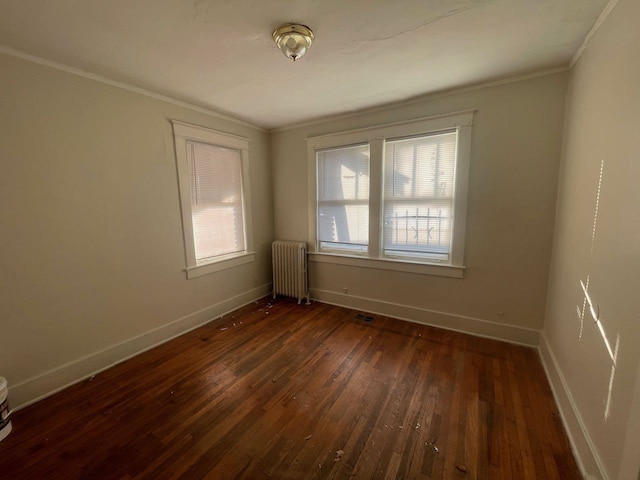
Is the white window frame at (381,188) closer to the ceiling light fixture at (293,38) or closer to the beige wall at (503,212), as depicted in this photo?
the beige wall at (503,212)

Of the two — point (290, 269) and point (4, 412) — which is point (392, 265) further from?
point (4, 412)

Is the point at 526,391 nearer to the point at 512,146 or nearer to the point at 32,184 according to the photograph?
the point at 512,146

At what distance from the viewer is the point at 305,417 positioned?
174 centimetres

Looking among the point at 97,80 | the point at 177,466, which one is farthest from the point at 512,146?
the point at 97,80

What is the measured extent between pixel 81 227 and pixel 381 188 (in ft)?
9.67

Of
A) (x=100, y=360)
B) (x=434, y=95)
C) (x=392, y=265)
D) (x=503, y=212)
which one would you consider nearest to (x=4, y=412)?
(x=100, y=360)

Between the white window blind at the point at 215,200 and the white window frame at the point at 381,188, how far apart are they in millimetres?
1016

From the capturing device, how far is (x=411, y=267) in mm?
3006

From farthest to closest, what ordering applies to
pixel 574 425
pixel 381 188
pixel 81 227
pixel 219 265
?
1. pixel 219 265
2. pixel 381 188
3. pixel 81 227
4. pixel 574 425

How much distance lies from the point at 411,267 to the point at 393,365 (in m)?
1.16

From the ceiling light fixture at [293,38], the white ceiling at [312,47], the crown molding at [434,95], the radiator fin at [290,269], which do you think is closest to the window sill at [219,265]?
the radiator fin at [290,269]

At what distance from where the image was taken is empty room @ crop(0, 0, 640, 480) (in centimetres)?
140

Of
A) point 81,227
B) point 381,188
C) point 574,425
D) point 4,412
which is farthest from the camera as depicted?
point 381,188

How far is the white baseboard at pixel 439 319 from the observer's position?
2.53 meters
